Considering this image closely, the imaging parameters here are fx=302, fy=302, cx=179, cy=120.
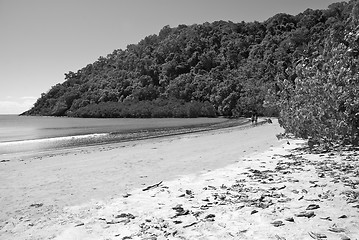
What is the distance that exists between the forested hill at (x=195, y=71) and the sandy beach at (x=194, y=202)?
68302 millimetres

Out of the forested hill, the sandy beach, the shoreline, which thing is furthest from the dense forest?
the sandy beach

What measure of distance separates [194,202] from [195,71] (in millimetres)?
104928

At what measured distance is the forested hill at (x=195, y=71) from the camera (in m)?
88.5

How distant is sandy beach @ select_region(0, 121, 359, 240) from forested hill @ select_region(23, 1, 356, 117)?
→ 2689 inches

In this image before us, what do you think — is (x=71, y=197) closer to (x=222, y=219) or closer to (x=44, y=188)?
(x=44, y=188)

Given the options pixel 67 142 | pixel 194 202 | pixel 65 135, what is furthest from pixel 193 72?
pixel 194 202

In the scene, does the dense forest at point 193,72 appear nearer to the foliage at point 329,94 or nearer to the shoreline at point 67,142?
the shoreline at point 67,142

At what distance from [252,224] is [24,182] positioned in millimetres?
6907

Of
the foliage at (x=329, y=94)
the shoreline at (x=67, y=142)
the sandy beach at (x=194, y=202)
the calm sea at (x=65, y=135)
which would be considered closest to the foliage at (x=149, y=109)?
the calm sea at (x=65, y=135)

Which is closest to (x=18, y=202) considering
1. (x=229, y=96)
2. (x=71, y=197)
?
(x=71, y=197)

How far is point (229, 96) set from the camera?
8619 centimetres

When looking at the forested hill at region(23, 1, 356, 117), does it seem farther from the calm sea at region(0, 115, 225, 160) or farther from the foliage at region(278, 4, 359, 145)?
the foliage at region(278, 4, 359, 145)

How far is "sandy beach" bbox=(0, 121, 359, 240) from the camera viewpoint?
13.4 ft

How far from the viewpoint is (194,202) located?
5.43 m
